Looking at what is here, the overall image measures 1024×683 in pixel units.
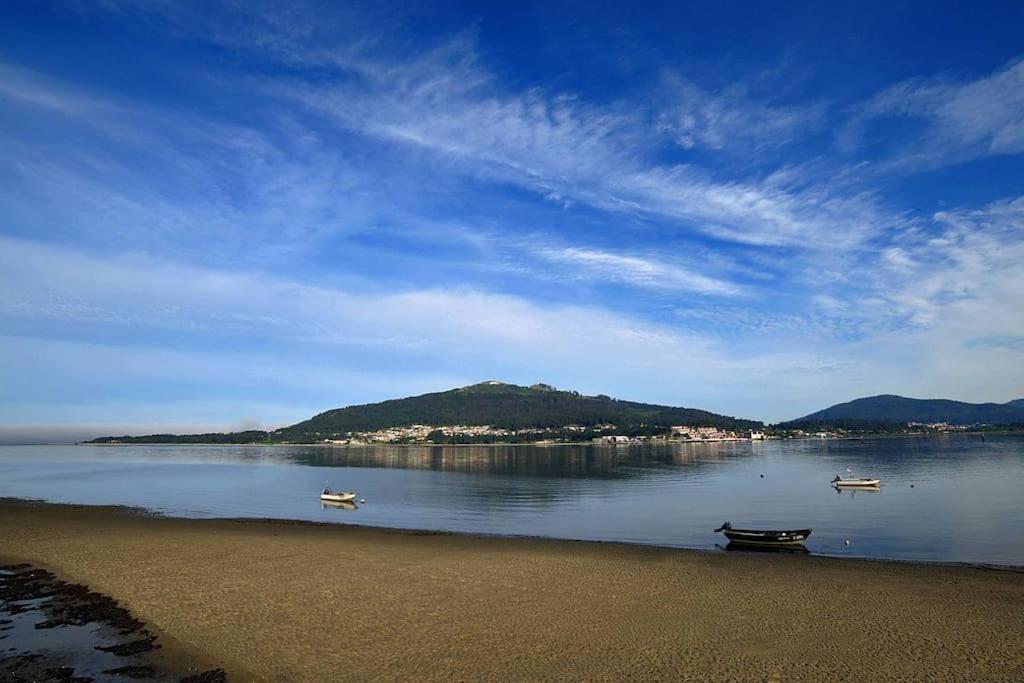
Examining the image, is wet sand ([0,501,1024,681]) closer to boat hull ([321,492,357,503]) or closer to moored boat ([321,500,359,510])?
moored boat ([321,500,359,510])

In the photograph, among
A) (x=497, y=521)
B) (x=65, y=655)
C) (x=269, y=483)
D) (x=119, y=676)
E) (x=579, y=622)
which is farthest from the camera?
(x=269, y=483)

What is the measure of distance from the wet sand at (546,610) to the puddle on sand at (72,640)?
611mm

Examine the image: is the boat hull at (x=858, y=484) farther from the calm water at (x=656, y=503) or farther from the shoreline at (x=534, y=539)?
the shoreline at (x=534, y=539)

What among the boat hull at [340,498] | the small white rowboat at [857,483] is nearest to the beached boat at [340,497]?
the boat hull at [340,498]

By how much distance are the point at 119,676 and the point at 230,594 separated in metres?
7.07

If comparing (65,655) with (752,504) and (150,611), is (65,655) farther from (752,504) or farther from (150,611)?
(752,504)

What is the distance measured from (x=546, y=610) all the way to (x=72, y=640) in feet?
38.6

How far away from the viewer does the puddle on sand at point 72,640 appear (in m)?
12.1

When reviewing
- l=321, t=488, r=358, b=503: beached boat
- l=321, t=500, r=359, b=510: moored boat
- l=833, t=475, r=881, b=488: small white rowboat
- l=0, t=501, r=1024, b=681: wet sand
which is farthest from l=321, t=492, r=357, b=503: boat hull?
l=833, t=475, r=881, b=488: small white rowboat

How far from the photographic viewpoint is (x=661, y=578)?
866 inches

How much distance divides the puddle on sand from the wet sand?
0.61m

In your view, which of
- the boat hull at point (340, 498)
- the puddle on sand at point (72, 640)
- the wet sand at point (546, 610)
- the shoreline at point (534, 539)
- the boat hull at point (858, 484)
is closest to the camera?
the puddle on sand at point (72, 640)

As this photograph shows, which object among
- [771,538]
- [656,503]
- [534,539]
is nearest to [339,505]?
[534,539]

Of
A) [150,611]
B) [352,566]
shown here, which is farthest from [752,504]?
[150,611]
